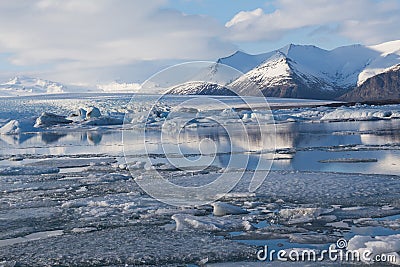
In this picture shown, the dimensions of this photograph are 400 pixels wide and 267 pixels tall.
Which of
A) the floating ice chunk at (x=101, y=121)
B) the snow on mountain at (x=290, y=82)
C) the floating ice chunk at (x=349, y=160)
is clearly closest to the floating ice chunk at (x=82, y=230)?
the floating ice chunk at (x=349, y=160)

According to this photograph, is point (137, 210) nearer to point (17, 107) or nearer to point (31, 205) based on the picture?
point (31, 205)

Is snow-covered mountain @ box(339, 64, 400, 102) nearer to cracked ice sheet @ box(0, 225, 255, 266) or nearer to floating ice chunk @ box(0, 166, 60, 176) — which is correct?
floating ice chunk @ box(0, 166, 60, 176)

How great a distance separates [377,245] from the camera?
488cm

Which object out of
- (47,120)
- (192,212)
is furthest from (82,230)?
(47,120)

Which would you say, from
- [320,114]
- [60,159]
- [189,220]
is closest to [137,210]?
[189,220]

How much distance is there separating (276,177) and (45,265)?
6241 millimetres

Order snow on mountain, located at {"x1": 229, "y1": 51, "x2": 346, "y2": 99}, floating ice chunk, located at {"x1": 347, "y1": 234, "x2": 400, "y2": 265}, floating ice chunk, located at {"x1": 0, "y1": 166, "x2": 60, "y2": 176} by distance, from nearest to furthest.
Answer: floating ice chunk, located at {"x1": 347, "y1": 234, "x2": 400, "y2": 265} < floating ice chunk, located at {"x1": 0, "y1": 166, "x2": 60, "y2": 176} < snow on mountain, located at {"x1": 229, "y1": 51, "x2": 346, "y2": 99}

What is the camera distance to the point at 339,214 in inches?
265

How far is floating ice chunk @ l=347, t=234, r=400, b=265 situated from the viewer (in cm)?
481

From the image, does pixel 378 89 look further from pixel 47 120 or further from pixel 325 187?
pixel 325 187

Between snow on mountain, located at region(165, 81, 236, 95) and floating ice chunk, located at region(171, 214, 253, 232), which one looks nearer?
floating ice chunk, located at region(171, 214, 253, 232)

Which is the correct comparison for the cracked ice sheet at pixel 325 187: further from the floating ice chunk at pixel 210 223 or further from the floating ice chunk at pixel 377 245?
the floating ice chunk at pixel 377 245

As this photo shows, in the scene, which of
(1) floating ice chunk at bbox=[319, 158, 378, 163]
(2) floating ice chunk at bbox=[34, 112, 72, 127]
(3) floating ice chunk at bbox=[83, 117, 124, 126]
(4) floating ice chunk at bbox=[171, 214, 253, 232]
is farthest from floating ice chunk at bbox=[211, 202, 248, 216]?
(2) floating ice chunk at bbox=[34, 112, 72, 127]

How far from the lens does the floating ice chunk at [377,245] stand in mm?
4809
